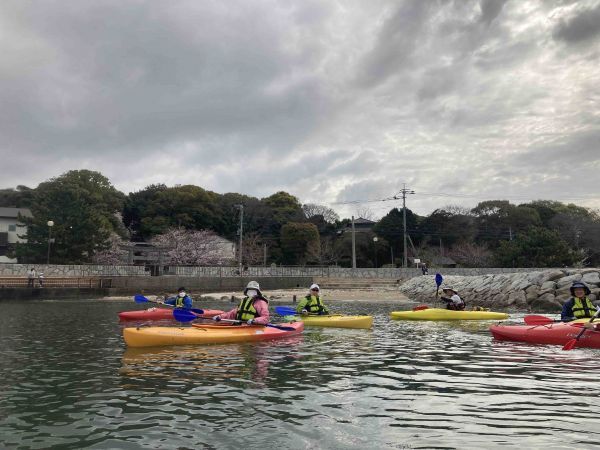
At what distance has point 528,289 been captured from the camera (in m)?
24.3

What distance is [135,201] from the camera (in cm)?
6122

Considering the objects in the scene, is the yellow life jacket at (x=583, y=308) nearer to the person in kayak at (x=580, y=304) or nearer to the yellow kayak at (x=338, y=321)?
the person in kayak at (x=580, y=304)

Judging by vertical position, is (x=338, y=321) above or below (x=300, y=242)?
below

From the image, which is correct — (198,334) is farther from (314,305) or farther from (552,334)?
(552,334)

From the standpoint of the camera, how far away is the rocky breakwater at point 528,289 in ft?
74.2

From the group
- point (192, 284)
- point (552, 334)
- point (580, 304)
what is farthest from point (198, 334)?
point (192, 284)

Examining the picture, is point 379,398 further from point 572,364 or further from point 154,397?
point 572,364

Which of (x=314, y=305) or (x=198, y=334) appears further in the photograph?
(x=314, y=305)

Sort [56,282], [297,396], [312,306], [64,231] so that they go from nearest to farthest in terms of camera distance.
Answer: [297,396] → [312,306] → [56,282] → [64,231]

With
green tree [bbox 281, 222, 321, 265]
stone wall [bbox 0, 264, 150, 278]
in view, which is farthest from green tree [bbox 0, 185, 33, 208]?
green tree [bbox 281, 222, 321, 265]

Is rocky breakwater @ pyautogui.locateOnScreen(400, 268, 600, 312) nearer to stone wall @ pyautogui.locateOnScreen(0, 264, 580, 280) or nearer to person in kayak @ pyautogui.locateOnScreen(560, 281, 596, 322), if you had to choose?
person in kayak @ pyautogui.locateOnScreen(560, 281, 596, 322)

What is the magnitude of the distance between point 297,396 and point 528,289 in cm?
2119

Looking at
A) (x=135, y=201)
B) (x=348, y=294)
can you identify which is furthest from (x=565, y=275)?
(x=135, y=201)

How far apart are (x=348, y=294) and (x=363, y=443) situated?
30363 millimetres
